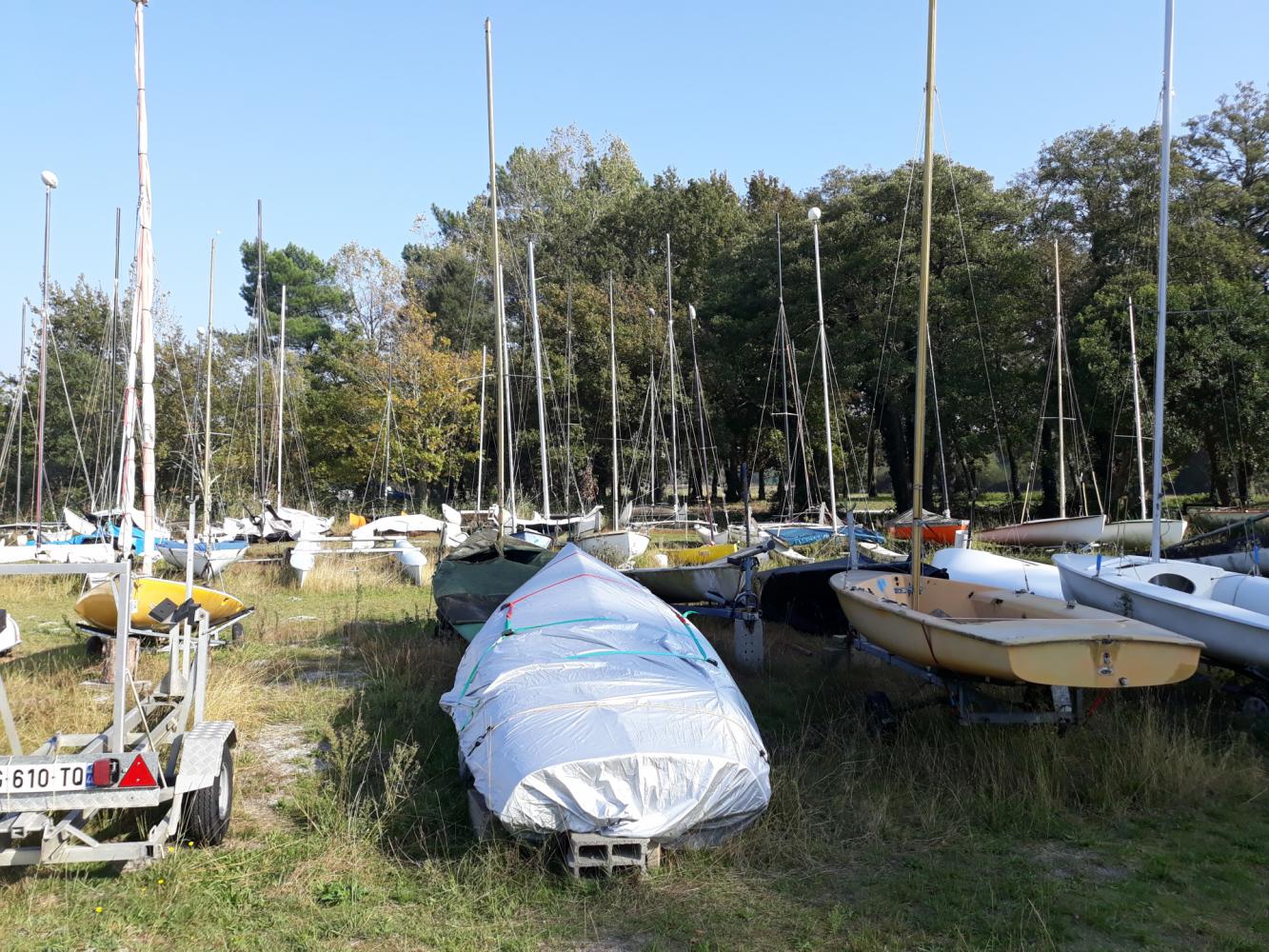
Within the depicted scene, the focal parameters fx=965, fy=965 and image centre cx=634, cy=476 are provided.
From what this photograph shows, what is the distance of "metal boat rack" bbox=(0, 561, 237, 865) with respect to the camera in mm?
4543

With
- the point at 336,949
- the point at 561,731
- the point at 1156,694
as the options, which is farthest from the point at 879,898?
the point at 1156,694

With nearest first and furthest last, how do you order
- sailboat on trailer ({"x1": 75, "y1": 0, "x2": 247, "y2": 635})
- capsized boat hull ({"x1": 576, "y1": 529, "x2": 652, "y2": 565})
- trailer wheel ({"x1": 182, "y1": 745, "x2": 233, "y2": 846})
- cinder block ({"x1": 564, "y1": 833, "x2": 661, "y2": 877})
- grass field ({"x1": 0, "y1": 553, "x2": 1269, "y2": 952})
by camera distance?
1. grass field ({"x1": 0, "y1": 553, "x2": 1269, "y2": 952})
2. cinder block ({"x1": 564, "y1": 833, "x2": 661, "y2": 877})
3. trailer wheel ({"x1": 182, "y1": 745, "x2": 233, "y2": 846})
4. sailboat on trailer ({"x1": 75, "y1": 0, "x2": 247, "y2": 635})
5. capsized boat hull ({"x1": 576, "y1": 529, "x2": 652, "y2": 565})

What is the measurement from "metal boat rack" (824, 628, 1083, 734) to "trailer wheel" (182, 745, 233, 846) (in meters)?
4.52

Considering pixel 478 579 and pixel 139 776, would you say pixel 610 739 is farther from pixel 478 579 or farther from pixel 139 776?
pixel 478 579

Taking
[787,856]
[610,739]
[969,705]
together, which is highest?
[610,739]

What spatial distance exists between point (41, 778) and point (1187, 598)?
8537mm

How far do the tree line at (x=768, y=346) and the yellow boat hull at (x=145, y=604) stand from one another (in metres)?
11.9

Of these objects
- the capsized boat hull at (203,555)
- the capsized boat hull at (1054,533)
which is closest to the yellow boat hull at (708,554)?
the capsized boat hull at (203,555)

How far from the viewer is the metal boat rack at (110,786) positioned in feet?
14.9

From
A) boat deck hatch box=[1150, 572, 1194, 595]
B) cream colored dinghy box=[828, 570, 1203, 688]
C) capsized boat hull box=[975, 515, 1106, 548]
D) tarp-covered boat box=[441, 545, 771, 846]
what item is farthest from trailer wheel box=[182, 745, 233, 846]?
capsized boat hull box=[975, 515, 1106, 548]

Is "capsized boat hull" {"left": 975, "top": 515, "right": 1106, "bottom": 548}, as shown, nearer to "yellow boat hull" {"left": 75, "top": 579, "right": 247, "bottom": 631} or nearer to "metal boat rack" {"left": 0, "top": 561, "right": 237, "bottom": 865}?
"yellow boat hull" {"left": 75, "top": 579, "right": 247, "bottom": 631}

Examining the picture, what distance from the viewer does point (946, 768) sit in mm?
6555

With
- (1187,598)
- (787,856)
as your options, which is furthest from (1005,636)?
(1187,598)

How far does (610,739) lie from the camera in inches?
197
